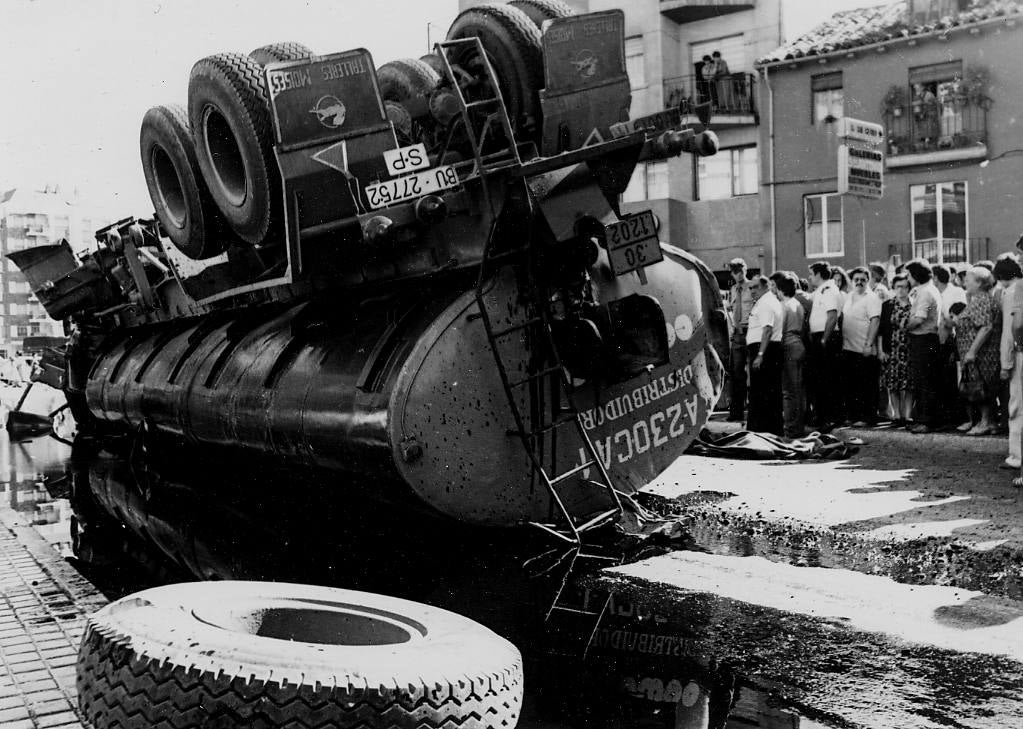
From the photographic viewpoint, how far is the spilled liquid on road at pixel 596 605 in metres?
3.70

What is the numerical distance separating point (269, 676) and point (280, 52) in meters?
5.58

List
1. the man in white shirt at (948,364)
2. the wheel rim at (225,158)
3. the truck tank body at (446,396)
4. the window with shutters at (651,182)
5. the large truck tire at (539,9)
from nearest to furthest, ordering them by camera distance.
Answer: the truck tank body at (446,396)
the large truck tire at (539,9)
the wheel rim at (225,158)
the man in white shirt at (948,364)
the window with shutters at (651,182)

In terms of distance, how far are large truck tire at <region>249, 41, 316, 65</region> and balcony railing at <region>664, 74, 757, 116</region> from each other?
24855 millimetres

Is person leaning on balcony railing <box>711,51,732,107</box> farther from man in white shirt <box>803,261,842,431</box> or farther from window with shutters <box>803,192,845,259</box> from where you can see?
man in white shirt <box>803,261,842,431</box>

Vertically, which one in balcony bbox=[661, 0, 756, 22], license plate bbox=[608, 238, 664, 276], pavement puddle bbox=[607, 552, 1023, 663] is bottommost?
pavement puddle bbox=[607, 552, 1023, 663]

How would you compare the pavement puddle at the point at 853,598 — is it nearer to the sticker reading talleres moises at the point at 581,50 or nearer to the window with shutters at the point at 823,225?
the sticker reading talleres moises at the point at 581,50

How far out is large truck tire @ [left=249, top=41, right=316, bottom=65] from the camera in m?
7.18

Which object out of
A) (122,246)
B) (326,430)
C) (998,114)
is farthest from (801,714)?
(998,114)

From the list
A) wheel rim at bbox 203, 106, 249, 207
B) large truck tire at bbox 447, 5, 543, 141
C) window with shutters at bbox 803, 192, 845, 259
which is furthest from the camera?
window with shutters at bbox 803, 192, 845, 259

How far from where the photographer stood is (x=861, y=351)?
484 inches

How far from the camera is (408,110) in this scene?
7.76 meters

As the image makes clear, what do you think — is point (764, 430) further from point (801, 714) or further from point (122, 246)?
point (801, 714)

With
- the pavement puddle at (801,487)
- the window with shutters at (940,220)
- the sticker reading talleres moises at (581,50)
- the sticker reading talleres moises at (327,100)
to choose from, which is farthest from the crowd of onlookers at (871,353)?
the window with shutters at (940,220)

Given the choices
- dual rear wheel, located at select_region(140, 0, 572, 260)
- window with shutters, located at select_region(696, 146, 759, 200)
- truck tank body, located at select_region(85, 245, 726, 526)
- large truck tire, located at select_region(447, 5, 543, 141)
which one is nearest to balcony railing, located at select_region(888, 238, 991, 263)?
window with shutters, located at select_region(696, 146, 759, 200)
